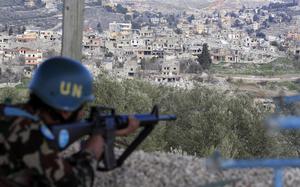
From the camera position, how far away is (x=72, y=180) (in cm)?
312

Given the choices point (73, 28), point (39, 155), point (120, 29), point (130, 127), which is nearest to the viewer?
point (39, 155)

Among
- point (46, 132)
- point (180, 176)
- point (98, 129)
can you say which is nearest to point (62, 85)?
point (46, 132)

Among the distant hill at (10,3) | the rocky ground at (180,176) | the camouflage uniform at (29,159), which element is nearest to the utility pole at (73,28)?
the rocky ground at (180,176)

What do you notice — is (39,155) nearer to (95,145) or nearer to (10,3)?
(95,145)

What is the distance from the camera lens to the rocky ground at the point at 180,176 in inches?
217

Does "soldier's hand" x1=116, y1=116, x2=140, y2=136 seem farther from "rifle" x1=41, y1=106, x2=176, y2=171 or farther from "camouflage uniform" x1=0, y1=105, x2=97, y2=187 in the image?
"camouflage uniform" x1=0, y1=105, x2=97, y2=187

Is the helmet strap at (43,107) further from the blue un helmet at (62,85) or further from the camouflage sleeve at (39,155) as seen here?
the camouflage sleeve at (39,155)

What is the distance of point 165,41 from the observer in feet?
306

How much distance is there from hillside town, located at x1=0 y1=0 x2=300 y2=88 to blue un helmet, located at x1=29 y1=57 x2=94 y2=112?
36174 mm

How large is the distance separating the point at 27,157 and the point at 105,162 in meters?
0.59

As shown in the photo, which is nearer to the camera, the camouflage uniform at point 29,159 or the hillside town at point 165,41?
the camouflage uniform at point 29,159

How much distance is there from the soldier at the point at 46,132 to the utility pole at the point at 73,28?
339cm

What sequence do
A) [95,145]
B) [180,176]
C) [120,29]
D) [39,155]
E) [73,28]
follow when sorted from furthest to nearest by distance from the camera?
1. [120,29]
2. [73,28]
3. [180,176]
4. [95,145]
5. [39,155]

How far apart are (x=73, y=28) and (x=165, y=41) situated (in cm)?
8682
